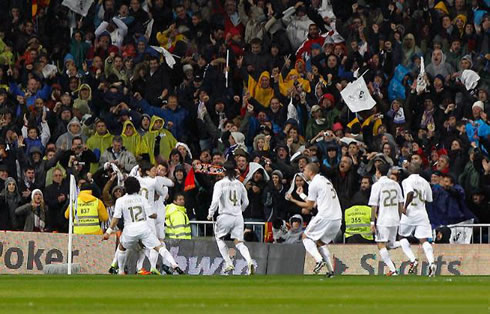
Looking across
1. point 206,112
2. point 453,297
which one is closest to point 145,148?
point 206,112

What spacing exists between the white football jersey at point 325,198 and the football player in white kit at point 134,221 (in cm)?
280

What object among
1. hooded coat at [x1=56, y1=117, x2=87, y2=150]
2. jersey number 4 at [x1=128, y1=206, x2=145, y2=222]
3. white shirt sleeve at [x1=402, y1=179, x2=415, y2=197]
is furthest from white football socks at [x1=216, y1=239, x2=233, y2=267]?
hooded coat at [x1=56, y1=117, x2=87, y2=150]

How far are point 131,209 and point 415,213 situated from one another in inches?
206

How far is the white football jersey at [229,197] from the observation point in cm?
2817

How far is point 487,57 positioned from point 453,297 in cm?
1490

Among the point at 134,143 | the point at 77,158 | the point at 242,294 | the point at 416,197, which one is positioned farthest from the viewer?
the point at 134,143

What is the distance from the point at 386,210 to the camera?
1114 inches

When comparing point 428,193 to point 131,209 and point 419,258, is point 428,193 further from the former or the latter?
point 131,209

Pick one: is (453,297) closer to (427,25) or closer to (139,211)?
(139,211)

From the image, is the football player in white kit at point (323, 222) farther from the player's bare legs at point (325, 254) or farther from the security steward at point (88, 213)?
the security steward at point (88, 213)

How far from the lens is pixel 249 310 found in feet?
53.9

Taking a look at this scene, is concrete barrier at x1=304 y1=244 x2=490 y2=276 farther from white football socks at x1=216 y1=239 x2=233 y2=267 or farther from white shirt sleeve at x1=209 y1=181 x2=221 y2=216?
white shirt sleeve at x1=209 y1=181 x2=221 y2=216

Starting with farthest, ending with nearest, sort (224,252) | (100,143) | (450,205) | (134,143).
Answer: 1. (100,143)
2. (134,143)
3. (450,205)
4. (224,252)

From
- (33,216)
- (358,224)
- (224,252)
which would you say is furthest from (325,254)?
(33,216)
